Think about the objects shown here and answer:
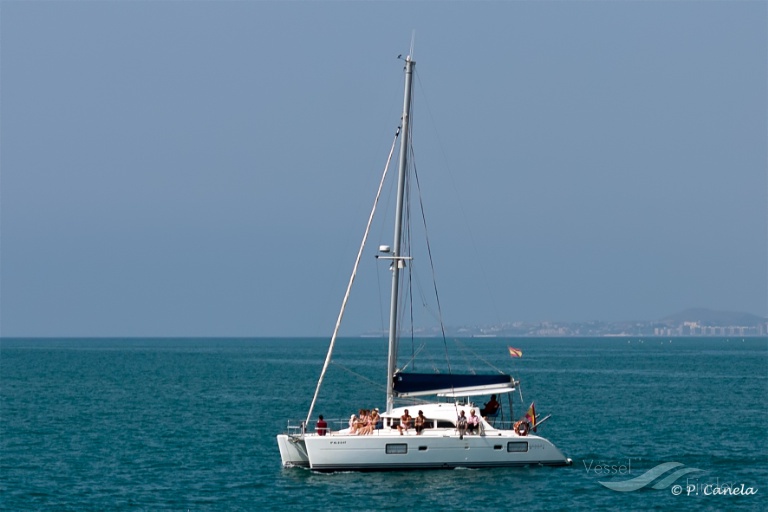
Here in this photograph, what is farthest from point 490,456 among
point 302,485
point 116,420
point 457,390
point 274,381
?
point 274,381

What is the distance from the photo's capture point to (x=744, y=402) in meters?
85.7

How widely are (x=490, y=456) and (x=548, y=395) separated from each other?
46242 mm

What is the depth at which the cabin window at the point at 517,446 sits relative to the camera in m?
47.4

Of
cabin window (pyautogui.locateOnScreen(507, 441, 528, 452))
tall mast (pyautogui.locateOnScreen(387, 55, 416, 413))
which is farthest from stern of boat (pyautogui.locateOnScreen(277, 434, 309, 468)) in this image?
cabin window (pyautogui.locateOnScreen(507, 441, 528, 452))

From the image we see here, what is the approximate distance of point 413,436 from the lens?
46.5 m

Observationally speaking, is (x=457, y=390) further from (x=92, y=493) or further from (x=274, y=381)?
(x=274, y=381)

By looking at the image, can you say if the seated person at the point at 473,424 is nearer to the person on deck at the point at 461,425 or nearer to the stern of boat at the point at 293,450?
the person on deck at the point at 461,425

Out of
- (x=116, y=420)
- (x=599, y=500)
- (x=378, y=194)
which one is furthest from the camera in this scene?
(x=116, y=420)

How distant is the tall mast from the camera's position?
48.8m

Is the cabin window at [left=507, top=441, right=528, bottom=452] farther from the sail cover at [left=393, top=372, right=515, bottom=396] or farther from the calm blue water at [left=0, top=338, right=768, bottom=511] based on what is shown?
the sail cover at [left=393, top=372, right=515, bottom=396]

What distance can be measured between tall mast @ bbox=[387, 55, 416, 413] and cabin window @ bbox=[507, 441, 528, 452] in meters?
5.10

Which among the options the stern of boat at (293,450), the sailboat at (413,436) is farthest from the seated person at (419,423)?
the stern of boat at (293,450)

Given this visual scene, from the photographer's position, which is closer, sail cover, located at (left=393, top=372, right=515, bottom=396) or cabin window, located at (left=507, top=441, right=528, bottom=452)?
cabin window, located at (left=507, top=441, right=528, bottom=452)

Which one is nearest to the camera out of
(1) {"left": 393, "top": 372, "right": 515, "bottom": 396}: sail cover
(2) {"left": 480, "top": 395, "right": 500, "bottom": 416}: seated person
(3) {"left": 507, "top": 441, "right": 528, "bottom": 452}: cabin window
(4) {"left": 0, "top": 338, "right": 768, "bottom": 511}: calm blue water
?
(4) {"left": 0, "top": 338, "right": 768, "bottom": 511}: calm blue water
